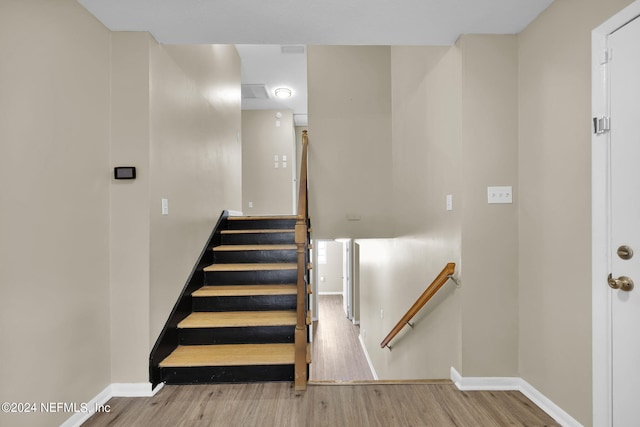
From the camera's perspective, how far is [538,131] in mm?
2006

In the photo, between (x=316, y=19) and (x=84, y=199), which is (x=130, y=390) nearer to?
(x=84, y=199)

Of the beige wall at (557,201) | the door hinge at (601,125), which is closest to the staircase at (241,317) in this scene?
the beige wall at (557,201)

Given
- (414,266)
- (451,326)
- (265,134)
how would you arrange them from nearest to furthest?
1. (451,326)
2. (414,266)
3. (265,134)

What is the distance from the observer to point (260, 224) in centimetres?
404

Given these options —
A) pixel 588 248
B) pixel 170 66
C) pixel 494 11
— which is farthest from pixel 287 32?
pixel 588 248

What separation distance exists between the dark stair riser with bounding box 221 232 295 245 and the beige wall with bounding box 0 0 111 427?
1.71 metres

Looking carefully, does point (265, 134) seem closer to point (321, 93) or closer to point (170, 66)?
point (321, 93)

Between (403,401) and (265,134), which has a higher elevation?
(265,134)

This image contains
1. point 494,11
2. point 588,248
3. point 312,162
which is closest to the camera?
point 588,248

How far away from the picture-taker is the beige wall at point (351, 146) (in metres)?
4.23

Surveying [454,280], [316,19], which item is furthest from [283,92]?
[454,280]

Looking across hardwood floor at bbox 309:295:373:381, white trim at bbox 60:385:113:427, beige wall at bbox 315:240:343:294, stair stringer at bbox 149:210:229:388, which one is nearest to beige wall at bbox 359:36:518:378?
stair stringer at bbox 149:210:229:388

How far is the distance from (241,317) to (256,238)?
1.22 m

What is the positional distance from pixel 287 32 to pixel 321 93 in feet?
7.11
